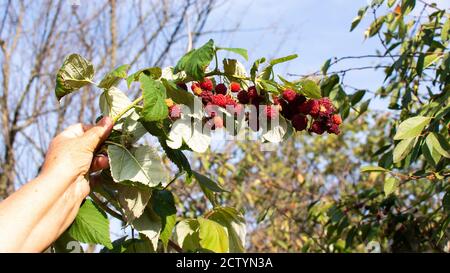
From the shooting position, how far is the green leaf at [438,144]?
1188 millimetres

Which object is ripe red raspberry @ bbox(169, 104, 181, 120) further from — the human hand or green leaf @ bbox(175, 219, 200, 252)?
green leaf @ bbox(175, 219, 200, 252)

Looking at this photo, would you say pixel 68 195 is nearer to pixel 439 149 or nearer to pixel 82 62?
pixel 82 62

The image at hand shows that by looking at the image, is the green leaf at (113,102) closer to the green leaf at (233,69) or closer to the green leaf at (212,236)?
the green leaf at (233,69)

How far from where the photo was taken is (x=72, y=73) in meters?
0.92

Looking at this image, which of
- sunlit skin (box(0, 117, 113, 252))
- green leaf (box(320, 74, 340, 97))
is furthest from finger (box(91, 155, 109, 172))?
green leaf (box(320, 74, 340, 97))

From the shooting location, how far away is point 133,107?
0.92 metres

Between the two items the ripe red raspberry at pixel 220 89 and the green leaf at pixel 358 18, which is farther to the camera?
the green leaf at pixel 358 18

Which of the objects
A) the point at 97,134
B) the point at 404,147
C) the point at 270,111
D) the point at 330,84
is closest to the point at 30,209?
the point at 97,134

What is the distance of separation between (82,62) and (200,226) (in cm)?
36

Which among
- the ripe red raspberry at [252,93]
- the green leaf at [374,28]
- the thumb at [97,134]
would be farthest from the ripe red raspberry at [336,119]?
the green leaf at [374,28]

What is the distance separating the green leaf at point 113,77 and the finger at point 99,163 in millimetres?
107

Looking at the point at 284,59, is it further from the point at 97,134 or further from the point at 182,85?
the point at 97,134

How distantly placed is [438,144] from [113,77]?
66 cm
